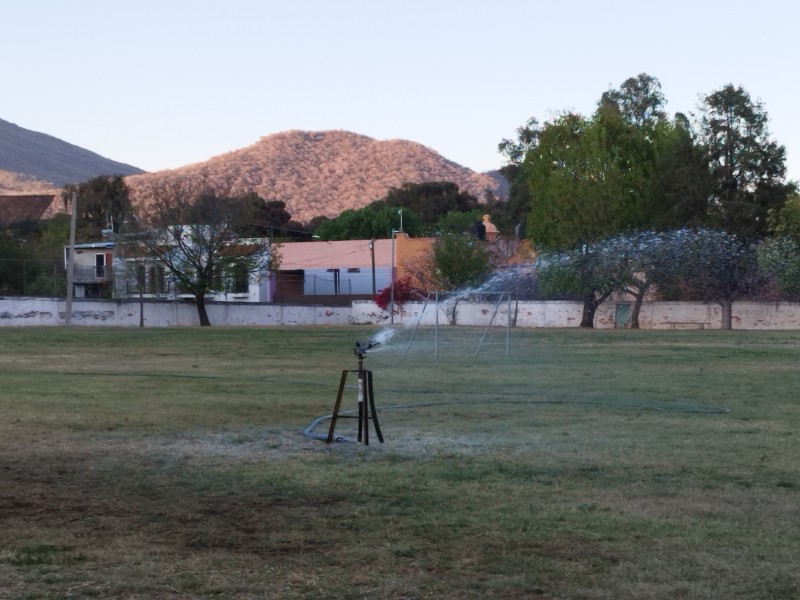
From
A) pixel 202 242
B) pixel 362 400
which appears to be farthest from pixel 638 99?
pixel 362 400

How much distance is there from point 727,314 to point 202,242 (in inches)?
1140

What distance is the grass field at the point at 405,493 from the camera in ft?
Answer: 23.2

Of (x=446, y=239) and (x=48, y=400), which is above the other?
(x=446, y=239)

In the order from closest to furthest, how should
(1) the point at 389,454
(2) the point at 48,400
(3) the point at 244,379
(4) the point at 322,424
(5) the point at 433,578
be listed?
(5) the point at 433,578 → (1) the point at 389,454 → (4) the point at 322,424 → (2) the point at 48,400 → (3) the point at 244,379

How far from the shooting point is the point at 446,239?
7575 cm

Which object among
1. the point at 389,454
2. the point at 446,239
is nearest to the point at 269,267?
the point at 446,239

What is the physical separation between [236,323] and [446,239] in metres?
13.6

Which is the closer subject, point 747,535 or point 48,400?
point 747,535

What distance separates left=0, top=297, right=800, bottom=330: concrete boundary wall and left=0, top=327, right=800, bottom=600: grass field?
44.5 meters

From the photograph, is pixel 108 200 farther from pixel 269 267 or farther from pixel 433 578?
pixel 433 578

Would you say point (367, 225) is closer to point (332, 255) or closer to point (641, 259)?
point (332, 255)

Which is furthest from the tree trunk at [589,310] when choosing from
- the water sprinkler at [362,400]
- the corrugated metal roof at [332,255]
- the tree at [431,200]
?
the tree at [431,200]

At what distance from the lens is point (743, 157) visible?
77375 mm

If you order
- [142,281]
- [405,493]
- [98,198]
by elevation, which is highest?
[98,198]
